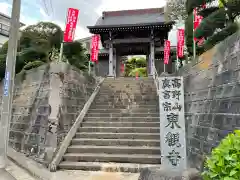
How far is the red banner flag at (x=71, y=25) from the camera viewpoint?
906 cm

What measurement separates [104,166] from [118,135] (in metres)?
1.49

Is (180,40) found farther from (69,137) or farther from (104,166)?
(104,166)

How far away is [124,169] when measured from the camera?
552 cm

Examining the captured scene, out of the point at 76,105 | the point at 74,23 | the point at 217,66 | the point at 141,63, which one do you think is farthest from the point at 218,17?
the point at 141,63

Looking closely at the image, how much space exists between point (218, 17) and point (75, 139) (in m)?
5.06

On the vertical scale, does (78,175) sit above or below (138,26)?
below

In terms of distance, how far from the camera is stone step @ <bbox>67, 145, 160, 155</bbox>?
244 inches

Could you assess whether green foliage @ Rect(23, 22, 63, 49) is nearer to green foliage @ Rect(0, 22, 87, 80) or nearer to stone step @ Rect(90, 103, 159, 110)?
green foliage @ Rect(0, 22, 87, 80)

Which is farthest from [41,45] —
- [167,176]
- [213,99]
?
[167,176]

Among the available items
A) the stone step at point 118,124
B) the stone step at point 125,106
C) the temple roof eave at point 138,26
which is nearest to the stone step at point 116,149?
the stone step at point 118,124

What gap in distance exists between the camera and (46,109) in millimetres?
6738

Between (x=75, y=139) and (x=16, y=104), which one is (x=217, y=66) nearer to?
(x=75, y=139)

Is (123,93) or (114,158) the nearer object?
(114,158)

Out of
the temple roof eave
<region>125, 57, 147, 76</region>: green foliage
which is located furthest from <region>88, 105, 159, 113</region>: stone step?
<region>125, 57, 147, 76</region>: green foliage
